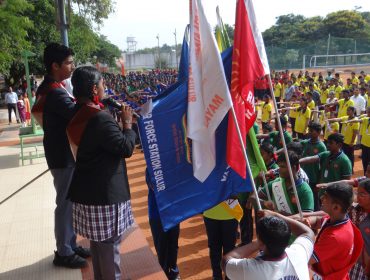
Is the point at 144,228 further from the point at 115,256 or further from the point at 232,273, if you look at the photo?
the point at 232,273

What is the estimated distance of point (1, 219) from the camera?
17.9ft

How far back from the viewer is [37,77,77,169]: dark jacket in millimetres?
3270

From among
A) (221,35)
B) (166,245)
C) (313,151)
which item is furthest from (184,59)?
(313,151)

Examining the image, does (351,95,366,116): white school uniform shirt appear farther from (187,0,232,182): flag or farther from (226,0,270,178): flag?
(187,0,232,182): flag

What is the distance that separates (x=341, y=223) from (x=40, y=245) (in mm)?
3143

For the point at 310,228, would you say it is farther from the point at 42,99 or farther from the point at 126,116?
the point at 42,99

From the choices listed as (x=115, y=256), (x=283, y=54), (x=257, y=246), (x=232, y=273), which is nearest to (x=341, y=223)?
(x=257, y=246)

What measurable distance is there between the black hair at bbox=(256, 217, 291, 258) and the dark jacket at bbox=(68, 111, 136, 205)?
3.51ft

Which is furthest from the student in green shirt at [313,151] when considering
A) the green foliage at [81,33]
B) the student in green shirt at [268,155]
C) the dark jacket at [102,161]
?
the green foliage at [81,33]

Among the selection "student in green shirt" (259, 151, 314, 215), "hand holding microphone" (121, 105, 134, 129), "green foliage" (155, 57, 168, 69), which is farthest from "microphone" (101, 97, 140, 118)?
"green foliage" (155, 57, 168, 69)

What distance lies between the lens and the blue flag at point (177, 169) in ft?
10.4

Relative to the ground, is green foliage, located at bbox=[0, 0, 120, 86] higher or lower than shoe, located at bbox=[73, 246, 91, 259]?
higher

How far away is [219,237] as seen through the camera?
4.32 m

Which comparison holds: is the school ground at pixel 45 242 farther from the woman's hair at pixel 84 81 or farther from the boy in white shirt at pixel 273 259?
the woman's hair at pixel 84 81
